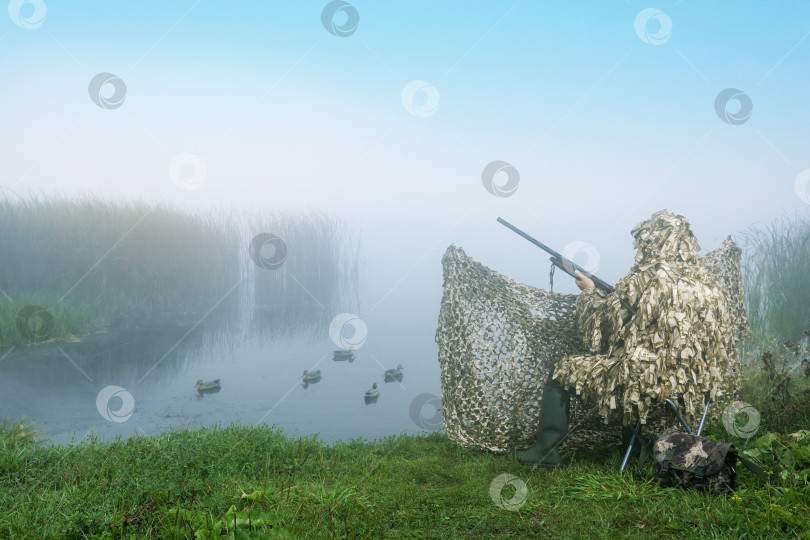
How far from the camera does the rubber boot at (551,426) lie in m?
4.15

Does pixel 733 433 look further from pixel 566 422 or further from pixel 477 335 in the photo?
pixel 477 335

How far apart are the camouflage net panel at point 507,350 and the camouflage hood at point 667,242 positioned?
2.52ft

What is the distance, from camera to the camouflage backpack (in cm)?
337

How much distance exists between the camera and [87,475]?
3.86m

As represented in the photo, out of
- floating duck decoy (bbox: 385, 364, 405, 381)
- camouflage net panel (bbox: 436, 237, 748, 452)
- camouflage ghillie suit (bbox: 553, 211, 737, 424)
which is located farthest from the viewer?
floating duck decoy (bbox: 385, 364, 405, 381)

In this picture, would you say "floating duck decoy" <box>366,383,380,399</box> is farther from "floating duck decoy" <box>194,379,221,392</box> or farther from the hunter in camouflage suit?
the hunter in camouflage suit

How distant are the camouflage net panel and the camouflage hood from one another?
0.77 meters

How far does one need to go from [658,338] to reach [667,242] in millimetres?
746

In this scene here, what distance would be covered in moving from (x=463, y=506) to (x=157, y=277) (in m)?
8.59

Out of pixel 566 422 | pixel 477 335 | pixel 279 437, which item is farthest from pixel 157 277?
pixel 566 422

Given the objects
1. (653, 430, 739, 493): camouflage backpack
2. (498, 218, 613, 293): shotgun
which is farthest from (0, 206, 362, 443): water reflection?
(653, 430, 739, 493): camouflage backpack

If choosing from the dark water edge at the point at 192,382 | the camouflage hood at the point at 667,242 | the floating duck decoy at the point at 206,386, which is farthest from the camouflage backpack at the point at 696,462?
the floating duck decoy at the point at 206,386

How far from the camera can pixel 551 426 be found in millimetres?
4188

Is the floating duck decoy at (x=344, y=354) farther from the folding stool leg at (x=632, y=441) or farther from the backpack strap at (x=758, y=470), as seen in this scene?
the backpack strap at (x=758, y=470)
